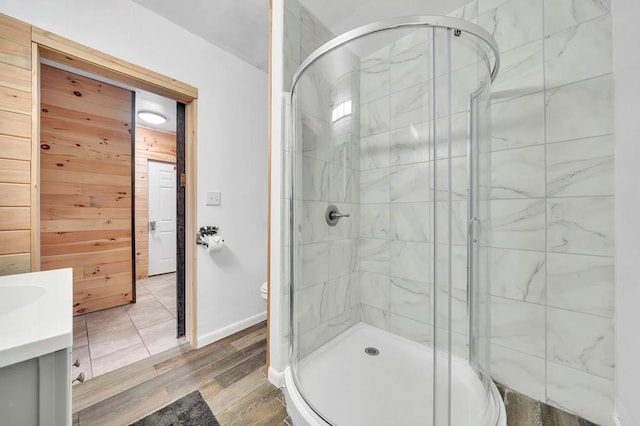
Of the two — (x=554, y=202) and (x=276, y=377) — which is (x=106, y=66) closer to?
(x=276, y=377)

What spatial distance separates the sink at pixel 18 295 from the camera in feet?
2.89

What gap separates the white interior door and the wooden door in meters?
1.09

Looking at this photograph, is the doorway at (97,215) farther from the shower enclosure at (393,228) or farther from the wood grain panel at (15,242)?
the shower enclosure at (393,228)

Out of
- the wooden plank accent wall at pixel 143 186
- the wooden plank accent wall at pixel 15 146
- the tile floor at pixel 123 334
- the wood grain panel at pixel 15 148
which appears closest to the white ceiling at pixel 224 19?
the wooden plank accent wall at pixel 15 146

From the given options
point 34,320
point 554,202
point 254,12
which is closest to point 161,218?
point 254,12

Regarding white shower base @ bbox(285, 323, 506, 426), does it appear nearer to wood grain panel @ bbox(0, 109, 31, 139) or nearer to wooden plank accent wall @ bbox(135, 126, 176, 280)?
wood grain panel @ bbox(0, 109, 31, 139)

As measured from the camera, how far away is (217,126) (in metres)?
1.93

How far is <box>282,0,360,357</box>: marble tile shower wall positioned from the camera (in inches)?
54.5

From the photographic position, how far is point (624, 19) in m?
1.02

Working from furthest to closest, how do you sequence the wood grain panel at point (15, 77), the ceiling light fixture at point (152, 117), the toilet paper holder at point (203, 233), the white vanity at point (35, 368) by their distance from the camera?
the ceiling light fixture at point (152, 117)
the toilet paper holder at point (203, 233)
the wood grain panel at point (15, 77)
the white vanity at point (35, 368)

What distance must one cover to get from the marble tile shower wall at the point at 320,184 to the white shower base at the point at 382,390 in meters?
0.15

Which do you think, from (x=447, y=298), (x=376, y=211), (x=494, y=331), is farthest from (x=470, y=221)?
(x=494, y=331)

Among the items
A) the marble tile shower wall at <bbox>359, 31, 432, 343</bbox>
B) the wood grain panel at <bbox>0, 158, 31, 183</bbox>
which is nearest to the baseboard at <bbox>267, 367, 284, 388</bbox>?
the marble tile shower wall at <bbox>359, 31, 432, 343</bbox>

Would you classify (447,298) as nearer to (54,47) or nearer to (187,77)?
(187,77)
